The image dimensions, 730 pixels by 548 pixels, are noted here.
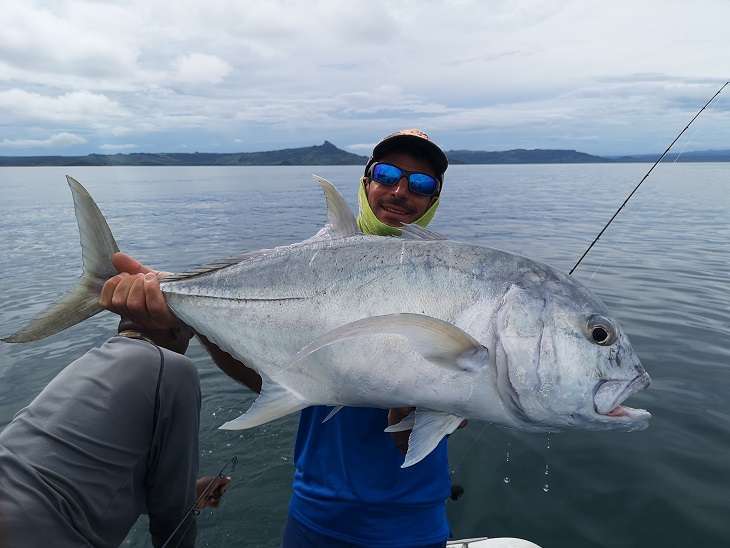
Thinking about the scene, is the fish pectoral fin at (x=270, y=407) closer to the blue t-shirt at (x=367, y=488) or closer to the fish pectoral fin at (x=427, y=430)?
the blue t-shirt at (x=367, y=488)

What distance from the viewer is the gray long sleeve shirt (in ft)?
7.88

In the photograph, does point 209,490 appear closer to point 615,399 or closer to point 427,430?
point 427,430

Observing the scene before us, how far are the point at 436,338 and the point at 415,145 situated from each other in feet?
5.44

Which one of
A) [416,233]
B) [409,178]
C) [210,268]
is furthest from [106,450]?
[409,178]

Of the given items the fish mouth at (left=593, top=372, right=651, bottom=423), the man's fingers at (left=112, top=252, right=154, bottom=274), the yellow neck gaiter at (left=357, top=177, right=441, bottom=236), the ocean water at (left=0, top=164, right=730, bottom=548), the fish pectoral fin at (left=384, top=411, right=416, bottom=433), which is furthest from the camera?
the ocean water at (left=0, top=164, right=730, bottom=548)

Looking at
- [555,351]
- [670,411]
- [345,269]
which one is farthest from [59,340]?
[670,411]

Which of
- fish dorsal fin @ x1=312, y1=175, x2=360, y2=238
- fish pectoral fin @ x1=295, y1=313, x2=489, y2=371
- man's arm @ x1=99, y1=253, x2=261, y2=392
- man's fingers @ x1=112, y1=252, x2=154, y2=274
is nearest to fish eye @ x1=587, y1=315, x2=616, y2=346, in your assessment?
fish pectoral fin @ x1=295, y1=313, x2=489, y2=371

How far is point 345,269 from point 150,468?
2.14 meters

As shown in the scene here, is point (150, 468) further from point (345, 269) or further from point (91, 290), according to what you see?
point (345, 269)

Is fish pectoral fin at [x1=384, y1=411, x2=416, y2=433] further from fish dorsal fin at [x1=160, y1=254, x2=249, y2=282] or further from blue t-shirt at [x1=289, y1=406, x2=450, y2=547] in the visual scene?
fish dorsal fin at [x1=160, y1=254, x2=249, y2=282]

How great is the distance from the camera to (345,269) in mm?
2184

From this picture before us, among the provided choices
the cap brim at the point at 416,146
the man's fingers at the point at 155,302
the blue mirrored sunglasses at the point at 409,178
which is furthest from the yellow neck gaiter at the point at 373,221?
the man's fingers at the point at 155,302

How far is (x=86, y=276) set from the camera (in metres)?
2.81

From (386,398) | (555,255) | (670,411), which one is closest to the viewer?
(386,398)
